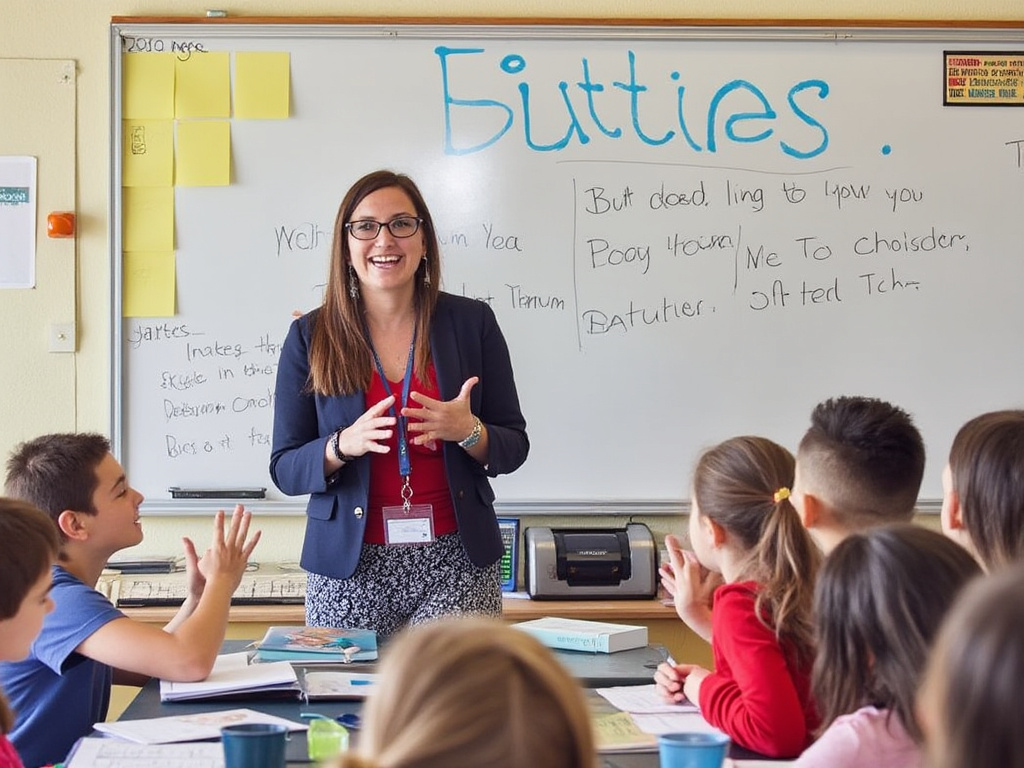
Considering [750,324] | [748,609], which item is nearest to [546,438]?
[750,324]

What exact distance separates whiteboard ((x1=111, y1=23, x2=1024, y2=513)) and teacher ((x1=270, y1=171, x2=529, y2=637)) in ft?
3.44

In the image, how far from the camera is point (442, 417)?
2.32 meters

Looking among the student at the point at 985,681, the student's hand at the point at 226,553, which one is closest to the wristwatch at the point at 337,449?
the student's hand at the point at 226,553

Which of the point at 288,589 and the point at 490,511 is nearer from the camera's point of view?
the point at 490,511

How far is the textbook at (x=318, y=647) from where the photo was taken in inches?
84.9

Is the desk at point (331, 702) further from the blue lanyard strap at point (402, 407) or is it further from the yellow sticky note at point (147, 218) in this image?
the yellow sticky note at point (147, 218)

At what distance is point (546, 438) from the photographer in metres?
3.62

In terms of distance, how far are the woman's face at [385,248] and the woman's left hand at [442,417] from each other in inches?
10.4

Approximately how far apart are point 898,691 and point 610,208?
2393mm

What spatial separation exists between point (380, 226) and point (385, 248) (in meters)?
0.05

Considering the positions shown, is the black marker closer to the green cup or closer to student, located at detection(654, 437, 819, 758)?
student, located at detection(654, 437, 819, 758)

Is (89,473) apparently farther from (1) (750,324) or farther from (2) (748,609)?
(1) (750,324)

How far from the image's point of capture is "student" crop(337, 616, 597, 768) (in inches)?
32.2

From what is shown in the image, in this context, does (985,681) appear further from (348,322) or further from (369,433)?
(348,322)
